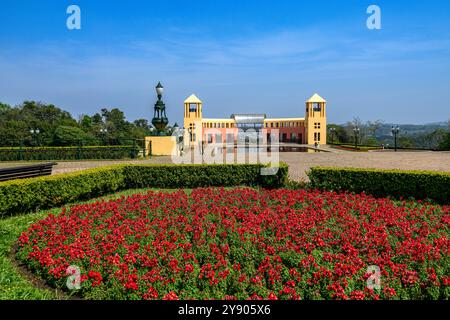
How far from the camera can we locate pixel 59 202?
28.2ft

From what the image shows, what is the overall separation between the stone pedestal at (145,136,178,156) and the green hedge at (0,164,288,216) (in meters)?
9.60

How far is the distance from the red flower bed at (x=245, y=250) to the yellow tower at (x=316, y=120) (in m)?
38.6

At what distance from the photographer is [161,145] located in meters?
20.7

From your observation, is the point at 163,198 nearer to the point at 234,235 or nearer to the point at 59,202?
the point at 59,202

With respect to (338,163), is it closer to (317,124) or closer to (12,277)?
(12,277)

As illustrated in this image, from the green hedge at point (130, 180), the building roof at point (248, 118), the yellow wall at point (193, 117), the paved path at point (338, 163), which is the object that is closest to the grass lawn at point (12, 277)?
the green hedge at point (130, 180)

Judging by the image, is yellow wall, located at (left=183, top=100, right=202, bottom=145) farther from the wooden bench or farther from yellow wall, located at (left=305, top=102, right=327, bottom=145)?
the wooden bench

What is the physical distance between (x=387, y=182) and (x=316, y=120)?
37294 mm

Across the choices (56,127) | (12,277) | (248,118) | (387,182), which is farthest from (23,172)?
(248,118)

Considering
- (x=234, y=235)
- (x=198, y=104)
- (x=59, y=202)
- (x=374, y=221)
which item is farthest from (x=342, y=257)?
(x=198, y=104)

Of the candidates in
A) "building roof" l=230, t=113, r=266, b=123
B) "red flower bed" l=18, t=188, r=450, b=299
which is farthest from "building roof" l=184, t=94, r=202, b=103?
"red flower bed" l=18, t=188, r=450, b=299

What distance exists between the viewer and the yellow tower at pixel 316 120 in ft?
149

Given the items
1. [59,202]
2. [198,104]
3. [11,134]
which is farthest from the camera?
[198,104]
